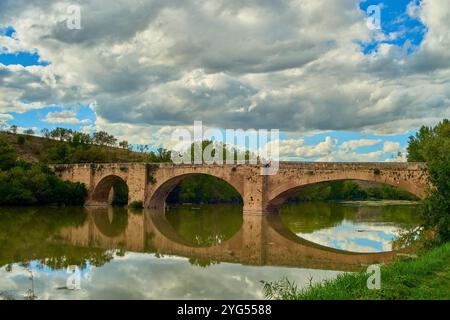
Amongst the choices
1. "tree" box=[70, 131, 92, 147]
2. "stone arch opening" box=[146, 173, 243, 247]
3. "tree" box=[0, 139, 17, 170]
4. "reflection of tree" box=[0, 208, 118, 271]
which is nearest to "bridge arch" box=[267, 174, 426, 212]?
"stone arch opening" box=[146, 173, 243, 247]

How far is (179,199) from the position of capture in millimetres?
50656

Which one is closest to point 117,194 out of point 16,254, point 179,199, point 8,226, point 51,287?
point 179,199

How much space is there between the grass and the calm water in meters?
1.60

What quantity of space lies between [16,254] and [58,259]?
5.86ft

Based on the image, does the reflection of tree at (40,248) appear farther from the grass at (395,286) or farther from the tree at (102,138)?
the tree at (102,138)

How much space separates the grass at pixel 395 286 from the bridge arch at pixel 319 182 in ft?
57.9

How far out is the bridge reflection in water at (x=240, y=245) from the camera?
51.8 ft

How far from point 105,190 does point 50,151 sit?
12.6 m

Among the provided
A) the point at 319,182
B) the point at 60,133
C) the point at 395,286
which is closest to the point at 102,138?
the point at 60,133

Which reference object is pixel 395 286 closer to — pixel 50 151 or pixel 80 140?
pixel 50 151

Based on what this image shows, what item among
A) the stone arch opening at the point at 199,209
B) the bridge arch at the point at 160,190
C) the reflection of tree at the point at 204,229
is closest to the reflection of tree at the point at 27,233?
the reflection of tree at the point at 204,229

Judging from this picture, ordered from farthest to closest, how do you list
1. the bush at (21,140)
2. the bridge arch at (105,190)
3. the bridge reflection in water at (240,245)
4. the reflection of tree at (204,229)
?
the bush at (21,140), the bridge arch at (105,190), the reflection of tree at (204,229), the bridge reflection in water at (240,245)

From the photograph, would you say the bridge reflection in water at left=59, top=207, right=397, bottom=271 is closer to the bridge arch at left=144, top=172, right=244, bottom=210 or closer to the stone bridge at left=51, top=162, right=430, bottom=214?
the stone bridge at left=51, top=162, right=430, bottom=214
